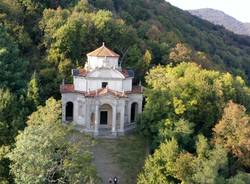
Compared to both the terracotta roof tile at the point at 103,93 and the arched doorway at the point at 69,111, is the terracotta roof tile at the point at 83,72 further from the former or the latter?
the arched doorway at the point at 69,111

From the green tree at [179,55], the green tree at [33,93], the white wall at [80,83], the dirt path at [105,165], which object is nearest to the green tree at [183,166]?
the dirt path at [105,165]

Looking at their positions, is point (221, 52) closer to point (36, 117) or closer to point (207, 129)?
point (207, 129)

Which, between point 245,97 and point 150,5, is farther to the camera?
point 150,5

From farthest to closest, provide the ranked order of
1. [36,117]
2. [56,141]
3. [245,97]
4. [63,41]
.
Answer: [63,41]
[245,97]
[36,117]
[56,141]

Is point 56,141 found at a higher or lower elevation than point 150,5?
lower

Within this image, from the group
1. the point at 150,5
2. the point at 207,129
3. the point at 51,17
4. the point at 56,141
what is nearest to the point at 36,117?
the point at 56,141

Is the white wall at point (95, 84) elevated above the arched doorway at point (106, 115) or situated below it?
above

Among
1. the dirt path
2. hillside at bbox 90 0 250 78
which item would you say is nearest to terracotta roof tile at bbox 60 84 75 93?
the dirt path
